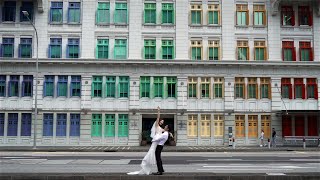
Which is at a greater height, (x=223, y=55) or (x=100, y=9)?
(x=100, y=9)

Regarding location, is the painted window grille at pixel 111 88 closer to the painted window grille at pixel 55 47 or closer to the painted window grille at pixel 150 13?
the painted window grille at pixel 55 47

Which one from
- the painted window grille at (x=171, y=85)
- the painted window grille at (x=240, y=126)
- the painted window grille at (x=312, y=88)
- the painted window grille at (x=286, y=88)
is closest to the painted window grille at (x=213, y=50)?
the painted window grille at (x=171, y=85)

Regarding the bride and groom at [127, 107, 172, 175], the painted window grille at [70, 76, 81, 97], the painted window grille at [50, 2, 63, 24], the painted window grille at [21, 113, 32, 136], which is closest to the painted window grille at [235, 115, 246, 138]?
the painted window grille at [70, 76, 81, 97]

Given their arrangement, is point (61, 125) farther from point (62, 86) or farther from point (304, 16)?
point (304, 16)

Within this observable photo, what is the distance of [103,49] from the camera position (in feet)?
132

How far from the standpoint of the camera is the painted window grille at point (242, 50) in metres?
40.8

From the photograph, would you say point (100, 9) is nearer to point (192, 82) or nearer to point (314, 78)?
point (192, 82)

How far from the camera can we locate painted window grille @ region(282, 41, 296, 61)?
40969 millimetres

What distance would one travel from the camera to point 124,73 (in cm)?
3978

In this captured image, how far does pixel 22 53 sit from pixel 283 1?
26111 millimetres

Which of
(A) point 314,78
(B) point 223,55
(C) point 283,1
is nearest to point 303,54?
(A) point 314,78

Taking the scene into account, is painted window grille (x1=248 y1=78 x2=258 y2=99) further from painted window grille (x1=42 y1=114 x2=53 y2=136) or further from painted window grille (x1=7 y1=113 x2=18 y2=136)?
painted window grille (x1=7 y1=113 x2=18 y2=136)

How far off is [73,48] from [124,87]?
20.6ft

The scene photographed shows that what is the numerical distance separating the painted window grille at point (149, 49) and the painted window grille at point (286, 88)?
1299 cm
